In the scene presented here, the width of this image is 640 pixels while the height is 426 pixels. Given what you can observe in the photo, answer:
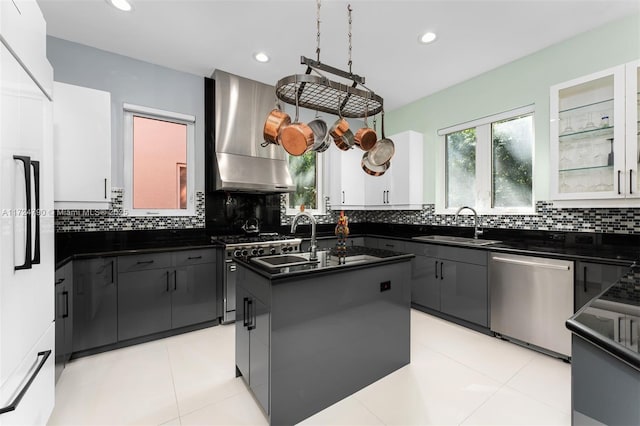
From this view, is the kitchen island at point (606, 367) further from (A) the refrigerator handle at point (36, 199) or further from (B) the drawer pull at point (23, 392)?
(A) the refrigerator handle at point (36, 199)

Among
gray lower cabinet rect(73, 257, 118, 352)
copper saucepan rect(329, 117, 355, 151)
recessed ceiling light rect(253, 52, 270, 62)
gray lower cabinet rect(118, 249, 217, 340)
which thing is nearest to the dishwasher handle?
copper saucepan rect(329, 117, 355, 151)

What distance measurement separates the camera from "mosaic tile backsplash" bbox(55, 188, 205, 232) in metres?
2.75

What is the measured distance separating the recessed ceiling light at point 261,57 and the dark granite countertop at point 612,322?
126 inches

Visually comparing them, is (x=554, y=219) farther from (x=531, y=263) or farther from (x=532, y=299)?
(x=532, y=299)

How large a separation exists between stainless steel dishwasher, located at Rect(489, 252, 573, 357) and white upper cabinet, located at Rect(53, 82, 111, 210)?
12.1 feet

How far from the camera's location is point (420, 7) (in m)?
2.28

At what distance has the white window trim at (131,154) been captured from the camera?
10.0 feet

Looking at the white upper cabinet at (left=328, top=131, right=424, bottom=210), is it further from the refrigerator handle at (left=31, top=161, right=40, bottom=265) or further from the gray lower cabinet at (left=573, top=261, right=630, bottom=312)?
the refrigerator handle at (left=31, top=161, right=40, bottom=265)

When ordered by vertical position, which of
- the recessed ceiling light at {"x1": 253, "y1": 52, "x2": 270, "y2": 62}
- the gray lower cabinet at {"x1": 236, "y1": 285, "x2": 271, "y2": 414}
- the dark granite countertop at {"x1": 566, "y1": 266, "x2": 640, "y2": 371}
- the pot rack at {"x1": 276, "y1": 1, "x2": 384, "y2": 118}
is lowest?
the gray lower cabinet at {"x1": 236, "y1": 285, "x2": 271, "y2": 414}

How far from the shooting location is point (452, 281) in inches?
122

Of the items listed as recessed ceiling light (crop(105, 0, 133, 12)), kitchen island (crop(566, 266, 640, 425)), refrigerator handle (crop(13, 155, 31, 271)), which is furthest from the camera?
recessed ceiling light (crop(105, 0, 133, 12))

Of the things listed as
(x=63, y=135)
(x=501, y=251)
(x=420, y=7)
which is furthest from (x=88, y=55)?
(x=501, y=251)

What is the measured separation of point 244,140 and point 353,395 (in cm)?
284

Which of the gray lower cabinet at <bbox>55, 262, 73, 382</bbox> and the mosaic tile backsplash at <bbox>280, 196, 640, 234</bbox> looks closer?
the gray lower cabinet at <bbox>55, 262, 73, 382</bbox>
